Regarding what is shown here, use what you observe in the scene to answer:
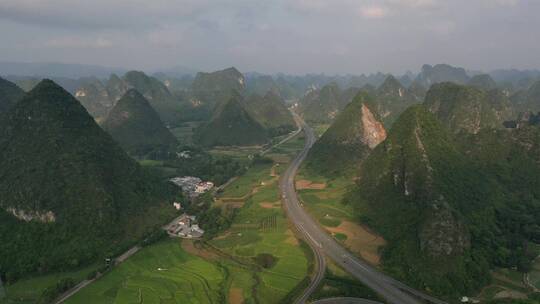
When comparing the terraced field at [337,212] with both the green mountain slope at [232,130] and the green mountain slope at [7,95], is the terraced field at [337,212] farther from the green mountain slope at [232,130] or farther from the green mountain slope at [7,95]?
the green mountain slope at [7,95]

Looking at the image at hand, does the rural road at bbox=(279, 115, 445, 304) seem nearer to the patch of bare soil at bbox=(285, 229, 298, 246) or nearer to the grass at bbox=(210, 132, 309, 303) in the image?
the patch of bare soil at bbox=(285, 229, 298, 246)

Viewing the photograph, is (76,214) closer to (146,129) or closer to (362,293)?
(362,293)

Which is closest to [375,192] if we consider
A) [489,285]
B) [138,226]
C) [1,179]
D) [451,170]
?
[451,170]

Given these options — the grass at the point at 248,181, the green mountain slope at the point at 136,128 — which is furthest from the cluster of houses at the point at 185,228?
the green mountain slope at the point at 136,128

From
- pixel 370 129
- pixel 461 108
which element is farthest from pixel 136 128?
pixel 461 108

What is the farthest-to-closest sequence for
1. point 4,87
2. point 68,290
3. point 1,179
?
point 4,87 → point 1,179 → point 68,290

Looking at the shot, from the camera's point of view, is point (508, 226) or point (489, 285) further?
point (508, 226)

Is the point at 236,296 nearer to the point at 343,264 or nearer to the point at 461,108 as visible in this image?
the point at 343,264
